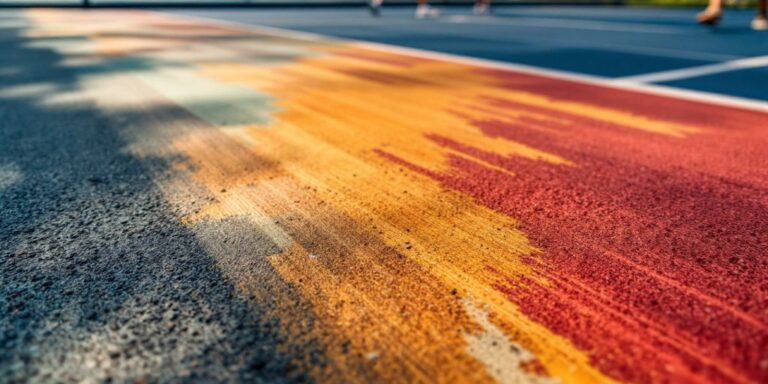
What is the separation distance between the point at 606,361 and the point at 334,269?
96cm

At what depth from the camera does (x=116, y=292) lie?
6.05 ft

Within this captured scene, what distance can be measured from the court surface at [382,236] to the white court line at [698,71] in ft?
3.01

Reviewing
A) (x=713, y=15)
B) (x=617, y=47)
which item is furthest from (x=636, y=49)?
(x=713, y=15)

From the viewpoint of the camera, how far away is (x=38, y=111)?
4586 millimetres

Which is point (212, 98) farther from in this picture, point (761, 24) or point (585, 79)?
point (761, 24)

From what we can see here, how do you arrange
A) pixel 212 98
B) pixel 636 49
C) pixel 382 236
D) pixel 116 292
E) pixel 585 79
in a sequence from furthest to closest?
1. pixel 636 49
2. pixel 585 79
3. pixel 212 98
4. pixel 382 236
5. pixel 116 292

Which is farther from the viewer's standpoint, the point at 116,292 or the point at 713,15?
the point at 713,15

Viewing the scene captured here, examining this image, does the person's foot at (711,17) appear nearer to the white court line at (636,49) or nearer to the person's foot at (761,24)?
the person's foot at (761,24)

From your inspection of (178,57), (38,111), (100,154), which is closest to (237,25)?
(178,57)

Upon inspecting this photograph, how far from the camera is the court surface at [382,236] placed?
1554 mm

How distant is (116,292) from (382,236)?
1020 millimetres

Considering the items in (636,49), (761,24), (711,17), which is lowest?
(636,49)

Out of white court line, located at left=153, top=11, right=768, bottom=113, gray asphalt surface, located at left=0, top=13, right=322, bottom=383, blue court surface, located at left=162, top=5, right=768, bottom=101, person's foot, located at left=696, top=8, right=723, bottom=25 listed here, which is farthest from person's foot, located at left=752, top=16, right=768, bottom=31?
gray asphalt surface, located at left=0, top=13, right=322, bottom=383

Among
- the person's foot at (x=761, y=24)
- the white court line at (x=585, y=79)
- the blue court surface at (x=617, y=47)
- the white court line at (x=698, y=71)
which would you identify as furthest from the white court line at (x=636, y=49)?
the person's foot at (x=761, y=24)
